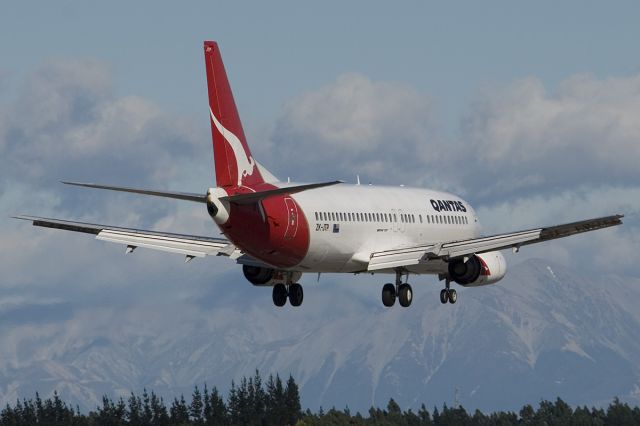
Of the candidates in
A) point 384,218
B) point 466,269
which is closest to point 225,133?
point 384,218

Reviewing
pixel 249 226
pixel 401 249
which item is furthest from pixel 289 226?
pixel 401 249

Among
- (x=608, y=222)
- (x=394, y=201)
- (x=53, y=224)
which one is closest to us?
(x=608, y=222)

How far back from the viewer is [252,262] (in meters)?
74.4

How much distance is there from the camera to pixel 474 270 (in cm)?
7812

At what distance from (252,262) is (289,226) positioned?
4.76 meters

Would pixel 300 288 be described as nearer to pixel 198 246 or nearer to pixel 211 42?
pixel 198 246

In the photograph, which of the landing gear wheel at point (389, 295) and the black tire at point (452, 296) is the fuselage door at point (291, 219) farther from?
the black tire at point (452, 296)

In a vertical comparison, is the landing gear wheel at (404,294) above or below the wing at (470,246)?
below

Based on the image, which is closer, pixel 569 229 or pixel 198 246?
pixel 569 229

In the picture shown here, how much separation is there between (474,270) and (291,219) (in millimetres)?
12181

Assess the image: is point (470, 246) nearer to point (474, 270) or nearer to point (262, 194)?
point (474, 270)

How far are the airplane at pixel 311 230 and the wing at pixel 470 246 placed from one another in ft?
0.16

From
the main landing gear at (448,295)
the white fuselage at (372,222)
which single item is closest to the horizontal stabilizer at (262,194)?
the white fuselage at (372,222)

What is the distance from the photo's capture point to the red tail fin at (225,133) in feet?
226
